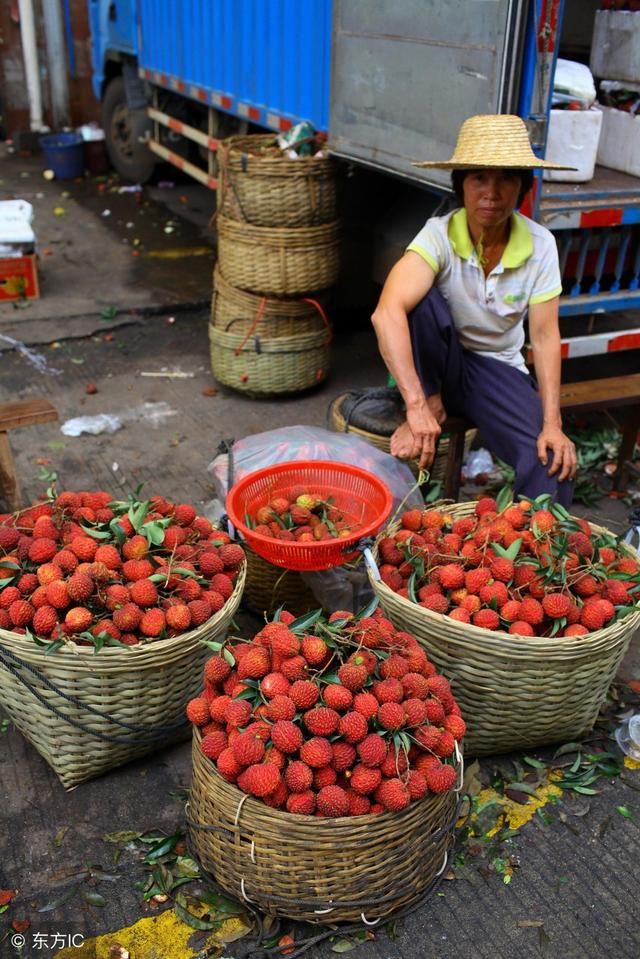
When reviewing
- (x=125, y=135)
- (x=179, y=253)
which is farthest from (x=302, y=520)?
(x=125, y=135)

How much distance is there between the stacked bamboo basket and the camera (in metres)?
4.77

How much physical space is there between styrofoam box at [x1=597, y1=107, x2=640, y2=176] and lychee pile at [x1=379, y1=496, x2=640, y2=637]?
2596 mm

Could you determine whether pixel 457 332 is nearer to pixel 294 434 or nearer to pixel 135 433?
pixel 294 434

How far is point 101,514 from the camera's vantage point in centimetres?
279

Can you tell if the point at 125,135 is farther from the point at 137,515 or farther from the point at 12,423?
the point at 137,515

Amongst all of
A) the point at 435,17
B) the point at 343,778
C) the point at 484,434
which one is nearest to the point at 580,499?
the point at 484,434

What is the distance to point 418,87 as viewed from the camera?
3.97 metres

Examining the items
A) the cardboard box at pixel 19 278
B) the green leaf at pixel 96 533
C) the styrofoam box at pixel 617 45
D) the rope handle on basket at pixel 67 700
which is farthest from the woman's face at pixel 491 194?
the cardboard box at pixel 19 278

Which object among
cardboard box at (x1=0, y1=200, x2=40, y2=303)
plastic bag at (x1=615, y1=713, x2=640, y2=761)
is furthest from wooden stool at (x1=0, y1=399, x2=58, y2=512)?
cardboard box at (x1=0, y1=200, x2=40, y2=303)

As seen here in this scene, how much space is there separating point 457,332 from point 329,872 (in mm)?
2240

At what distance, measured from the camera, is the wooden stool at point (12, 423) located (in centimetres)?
357

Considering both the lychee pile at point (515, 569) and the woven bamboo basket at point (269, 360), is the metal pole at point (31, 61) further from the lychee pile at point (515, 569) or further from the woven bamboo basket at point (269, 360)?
the lychee pile at point (515, 569)

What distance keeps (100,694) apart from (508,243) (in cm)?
224

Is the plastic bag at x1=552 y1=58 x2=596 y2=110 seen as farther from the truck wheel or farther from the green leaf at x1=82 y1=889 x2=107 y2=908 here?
the truck wheel
